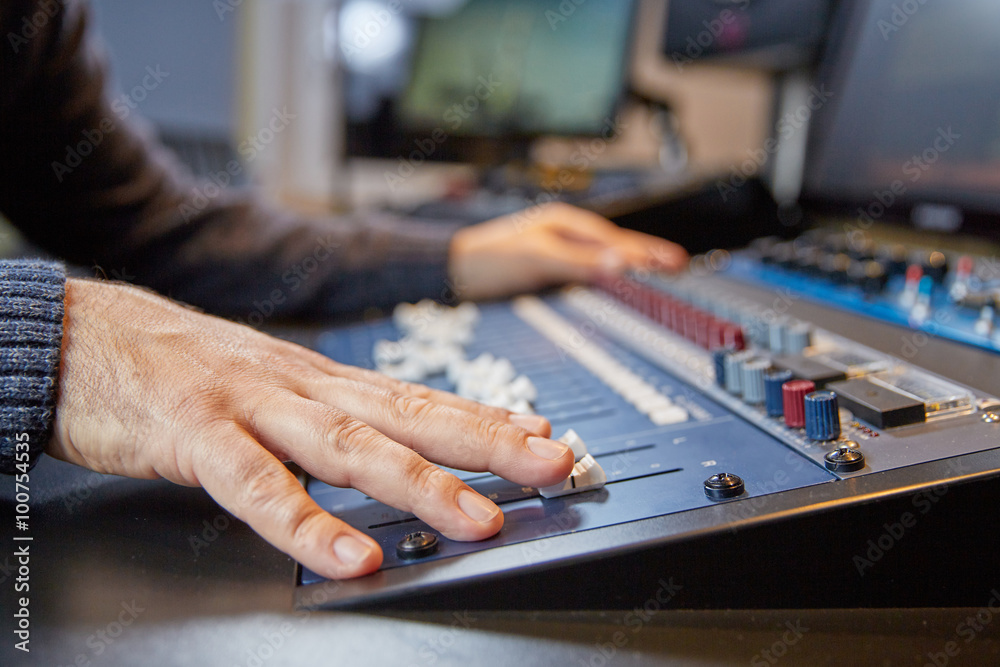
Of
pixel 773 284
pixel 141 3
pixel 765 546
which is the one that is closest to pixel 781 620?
pixel 765 546

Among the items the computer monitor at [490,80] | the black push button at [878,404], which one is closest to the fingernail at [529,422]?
the black push button at [878,404]

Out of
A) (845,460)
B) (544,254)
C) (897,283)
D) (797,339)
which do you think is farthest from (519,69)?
(845,460)

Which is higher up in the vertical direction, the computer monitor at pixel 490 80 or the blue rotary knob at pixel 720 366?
the computer monitor at pixel 490 80

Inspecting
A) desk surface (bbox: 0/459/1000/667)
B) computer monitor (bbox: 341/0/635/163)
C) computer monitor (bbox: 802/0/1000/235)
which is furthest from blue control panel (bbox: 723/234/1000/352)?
computer monitor (bbox: 341/0/635/163)

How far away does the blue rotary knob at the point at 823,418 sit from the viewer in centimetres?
44

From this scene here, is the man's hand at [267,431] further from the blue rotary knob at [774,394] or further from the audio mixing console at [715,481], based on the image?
the blue rotary knob at [774,394]

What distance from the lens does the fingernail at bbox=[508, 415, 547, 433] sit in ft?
1.57

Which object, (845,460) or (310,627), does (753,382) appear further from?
(310,627)

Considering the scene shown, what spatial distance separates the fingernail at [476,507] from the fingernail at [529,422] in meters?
Result: 0.09

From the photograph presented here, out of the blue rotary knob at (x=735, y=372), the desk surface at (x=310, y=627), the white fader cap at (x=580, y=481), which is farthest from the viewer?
the blue rotary knob at (x=735, y=372)

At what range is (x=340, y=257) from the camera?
1150 millimetres

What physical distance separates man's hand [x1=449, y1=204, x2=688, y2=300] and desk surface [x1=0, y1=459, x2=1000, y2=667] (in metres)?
0.69

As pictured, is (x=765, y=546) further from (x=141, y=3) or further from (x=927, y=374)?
(x=141, y=3)

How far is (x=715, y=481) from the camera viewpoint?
0.40 meters
